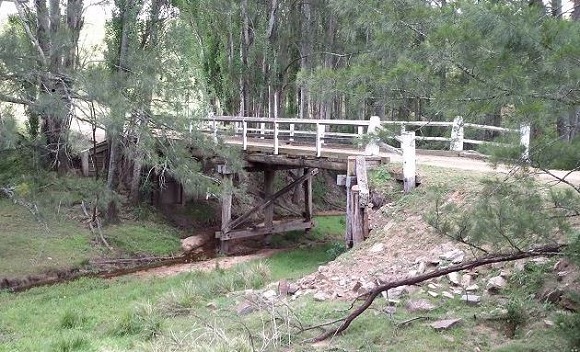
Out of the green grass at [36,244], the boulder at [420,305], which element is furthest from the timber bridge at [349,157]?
the green grass at [36,244]

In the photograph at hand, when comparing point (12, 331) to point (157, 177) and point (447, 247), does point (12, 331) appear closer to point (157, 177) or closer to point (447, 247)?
point (447, 247)

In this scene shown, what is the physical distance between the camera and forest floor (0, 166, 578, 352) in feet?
18.8

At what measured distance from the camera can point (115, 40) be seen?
16.9 meters

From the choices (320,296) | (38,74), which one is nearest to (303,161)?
(38,74)

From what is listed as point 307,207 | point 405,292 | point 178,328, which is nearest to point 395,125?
point 405,292

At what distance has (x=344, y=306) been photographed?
22.7 ft

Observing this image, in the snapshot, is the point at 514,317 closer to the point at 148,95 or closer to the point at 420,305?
the point at 420,305

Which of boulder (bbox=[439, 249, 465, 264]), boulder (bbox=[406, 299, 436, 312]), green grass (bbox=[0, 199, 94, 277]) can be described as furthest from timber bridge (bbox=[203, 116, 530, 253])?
green grass (bbox=[0, 199, 94, 277])

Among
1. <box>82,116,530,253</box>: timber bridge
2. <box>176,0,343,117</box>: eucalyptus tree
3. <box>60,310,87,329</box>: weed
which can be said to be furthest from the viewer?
<box>176,0,343,117</box>: eucalyptus tree

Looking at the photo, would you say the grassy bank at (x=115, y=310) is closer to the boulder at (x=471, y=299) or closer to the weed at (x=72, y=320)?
the weed at (x=72, y=320)

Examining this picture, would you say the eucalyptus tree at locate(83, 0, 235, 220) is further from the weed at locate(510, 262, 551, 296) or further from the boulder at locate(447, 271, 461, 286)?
the weed at locate(510, 262, 551, 296)

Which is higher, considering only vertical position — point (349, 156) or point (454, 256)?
point (349, 156)

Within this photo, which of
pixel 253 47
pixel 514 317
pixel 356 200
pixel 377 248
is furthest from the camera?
pixel 253 47

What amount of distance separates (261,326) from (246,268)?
3332mm
